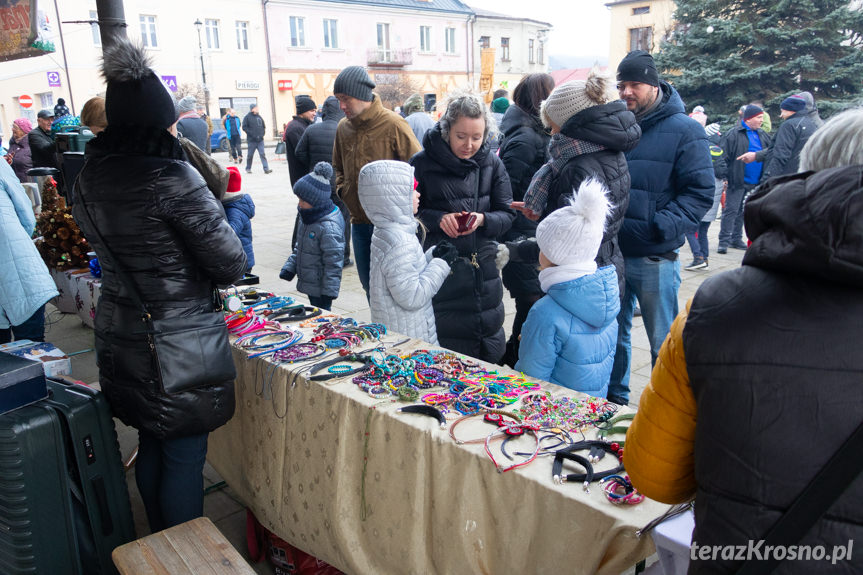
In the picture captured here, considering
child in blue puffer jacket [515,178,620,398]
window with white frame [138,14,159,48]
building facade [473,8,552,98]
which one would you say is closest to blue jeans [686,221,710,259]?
child in blue puffer jacket [515,178,620,398]

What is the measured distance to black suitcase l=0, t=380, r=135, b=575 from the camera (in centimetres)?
211

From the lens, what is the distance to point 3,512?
2135 mm

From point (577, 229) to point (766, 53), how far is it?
15.2 m

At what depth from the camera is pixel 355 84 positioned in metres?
4.29

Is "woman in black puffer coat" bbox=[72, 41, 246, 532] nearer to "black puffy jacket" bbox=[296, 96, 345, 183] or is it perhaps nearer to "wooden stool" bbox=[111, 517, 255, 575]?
"wooden stool" bbox=[111, 517, 255, 575]

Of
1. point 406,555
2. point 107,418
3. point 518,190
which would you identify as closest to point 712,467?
point 406,555

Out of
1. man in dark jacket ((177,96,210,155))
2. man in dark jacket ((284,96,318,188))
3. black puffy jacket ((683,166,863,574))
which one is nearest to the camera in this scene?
black puffy jacket ((683,166,863,574))

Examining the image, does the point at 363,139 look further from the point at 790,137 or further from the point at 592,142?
the point at 790,137

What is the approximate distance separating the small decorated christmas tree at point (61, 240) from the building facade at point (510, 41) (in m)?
38.8

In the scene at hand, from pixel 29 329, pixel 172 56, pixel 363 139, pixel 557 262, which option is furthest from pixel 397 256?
pixel 172 56

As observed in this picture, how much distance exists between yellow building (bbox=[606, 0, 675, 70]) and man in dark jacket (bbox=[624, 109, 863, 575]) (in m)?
27.5

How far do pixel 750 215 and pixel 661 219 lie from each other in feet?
7.79

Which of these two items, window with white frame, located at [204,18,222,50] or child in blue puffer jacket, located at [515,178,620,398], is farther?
window with white frame, located at [204,18,222,50]

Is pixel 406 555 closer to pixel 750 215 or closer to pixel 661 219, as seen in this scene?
pixel 750 215
